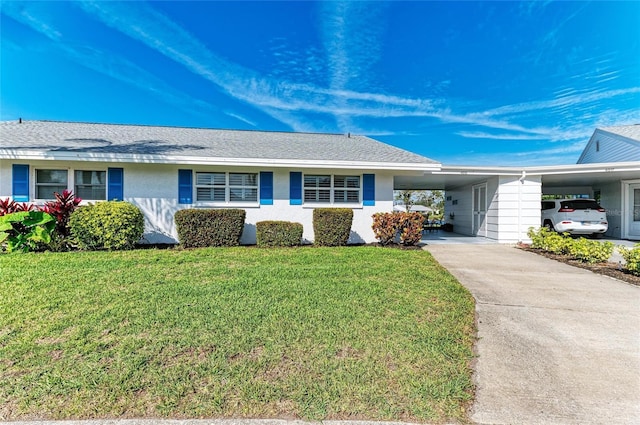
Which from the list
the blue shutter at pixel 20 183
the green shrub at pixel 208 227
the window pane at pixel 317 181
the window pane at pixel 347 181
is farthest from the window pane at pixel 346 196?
the blue shutter at pixel 20 183

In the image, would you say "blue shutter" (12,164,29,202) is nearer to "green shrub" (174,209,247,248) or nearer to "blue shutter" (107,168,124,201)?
"blue shutter" (107,168,124,201)

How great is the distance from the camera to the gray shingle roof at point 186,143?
9.30 meters

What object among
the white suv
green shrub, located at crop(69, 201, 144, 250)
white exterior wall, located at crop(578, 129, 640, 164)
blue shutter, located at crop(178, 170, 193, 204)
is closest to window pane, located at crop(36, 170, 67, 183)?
green shrub, located at crop(69, 201, 144, 250)

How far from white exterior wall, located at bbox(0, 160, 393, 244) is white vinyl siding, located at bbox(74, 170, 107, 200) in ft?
0.60

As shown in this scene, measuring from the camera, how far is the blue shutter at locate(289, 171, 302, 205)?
1031cm

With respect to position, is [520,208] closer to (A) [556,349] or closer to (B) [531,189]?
(B) [531,189]

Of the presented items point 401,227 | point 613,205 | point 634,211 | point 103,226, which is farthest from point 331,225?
point 613,205

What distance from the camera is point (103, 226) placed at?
7.85 meters

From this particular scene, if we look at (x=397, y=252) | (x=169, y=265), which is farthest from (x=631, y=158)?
(x=169, y=265)

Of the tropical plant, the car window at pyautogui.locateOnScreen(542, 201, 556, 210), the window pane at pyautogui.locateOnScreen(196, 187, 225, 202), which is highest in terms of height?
the window pane at pyautogui.locateOnScreen(196, 187, 225, 202)

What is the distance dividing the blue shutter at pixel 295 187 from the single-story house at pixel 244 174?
3 centimetres

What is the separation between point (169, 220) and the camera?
380 inches

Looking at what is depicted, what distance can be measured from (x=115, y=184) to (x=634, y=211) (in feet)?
66.4

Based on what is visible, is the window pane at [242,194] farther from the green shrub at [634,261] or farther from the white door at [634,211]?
the white door at [634,211]
